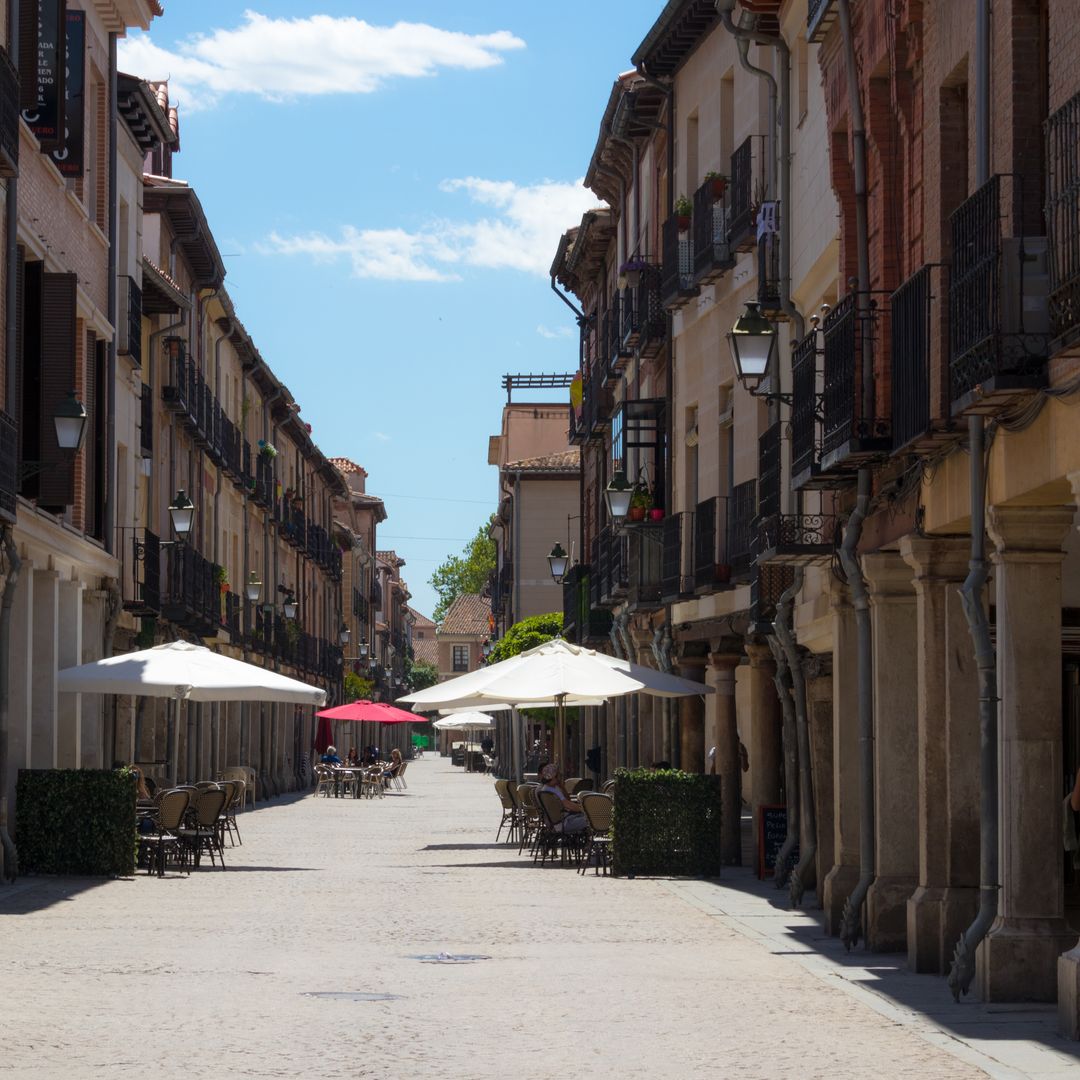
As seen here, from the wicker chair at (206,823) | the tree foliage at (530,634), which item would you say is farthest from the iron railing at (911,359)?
the tree foliage at (530,634)

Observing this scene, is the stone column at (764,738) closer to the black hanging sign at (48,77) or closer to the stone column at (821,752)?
the stone column at (821,752)

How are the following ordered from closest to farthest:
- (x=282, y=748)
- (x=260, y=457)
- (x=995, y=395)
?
(x=995, y=395), (x=260, y=457), (x=282, y=748)

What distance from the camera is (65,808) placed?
73.3ft

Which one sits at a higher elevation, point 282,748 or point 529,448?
point 529,448

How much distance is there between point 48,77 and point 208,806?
841cm

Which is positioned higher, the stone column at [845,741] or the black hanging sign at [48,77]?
the black hanging sign at [48,77]

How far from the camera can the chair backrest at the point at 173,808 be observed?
942 inches

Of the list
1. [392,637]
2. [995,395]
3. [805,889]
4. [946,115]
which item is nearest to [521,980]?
[995,395]

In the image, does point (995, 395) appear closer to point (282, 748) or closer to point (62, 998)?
point (62, 998)

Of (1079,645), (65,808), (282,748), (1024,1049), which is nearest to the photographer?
(1024,1049)

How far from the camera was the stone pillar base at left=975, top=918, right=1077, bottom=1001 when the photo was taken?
12.3 m

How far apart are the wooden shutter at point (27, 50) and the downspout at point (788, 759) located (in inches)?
364

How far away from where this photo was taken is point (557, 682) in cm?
2627

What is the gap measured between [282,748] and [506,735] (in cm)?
1978
